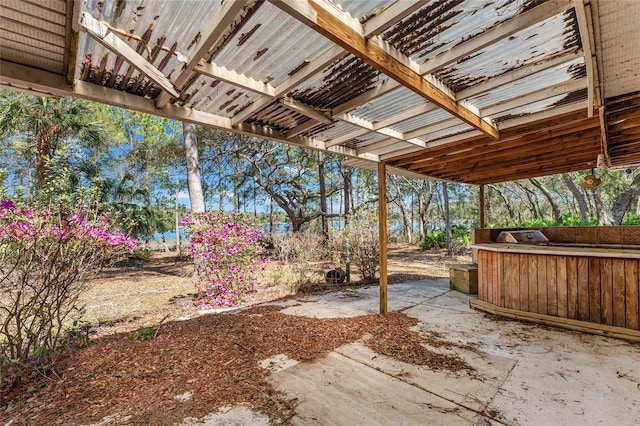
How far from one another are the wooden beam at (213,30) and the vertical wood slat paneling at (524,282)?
4.23 meters

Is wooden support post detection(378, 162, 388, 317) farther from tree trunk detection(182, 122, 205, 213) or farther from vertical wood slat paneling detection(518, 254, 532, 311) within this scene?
tree trunk detection(182, 122, 205, 213)

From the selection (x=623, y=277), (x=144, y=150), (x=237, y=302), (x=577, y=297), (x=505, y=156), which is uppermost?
(x=144, y=150)

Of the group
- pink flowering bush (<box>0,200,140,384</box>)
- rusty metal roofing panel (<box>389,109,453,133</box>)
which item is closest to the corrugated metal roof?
rusty metal roofing panel (<box>389,109,453,133</box>)

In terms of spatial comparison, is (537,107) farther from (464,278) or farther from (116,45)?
(116,45)

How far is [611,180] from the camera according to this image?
1388cm

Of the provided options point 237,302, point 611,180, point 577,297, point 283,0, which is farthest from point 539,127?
point 611,180

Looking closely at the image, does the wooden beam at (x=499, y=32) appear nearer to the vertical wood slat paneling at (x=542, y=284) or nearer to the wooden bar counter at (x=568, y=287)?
the wooden bar counter at (x=568, y=287)

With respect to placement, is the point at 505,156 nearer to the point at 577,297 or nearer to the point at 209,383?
the point at 577,297

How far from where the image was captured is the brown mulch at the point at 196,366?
1.92m

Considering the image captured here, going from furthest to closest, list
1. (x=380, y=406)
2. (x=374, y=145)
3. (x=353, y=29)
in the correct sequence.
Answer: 1. (x=374, y=145)
2. (x=380, y=406)
3. (x=353, y=29)

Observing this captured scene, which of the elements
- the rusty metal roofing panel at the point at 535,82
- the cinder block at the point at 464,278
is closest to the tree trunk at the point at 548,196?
the cinder block at the point at 464,278

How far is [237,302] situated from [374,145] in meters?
3.57

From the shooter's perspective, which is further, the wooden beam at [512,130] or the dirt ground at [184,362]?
the wooden beam at [512,130]

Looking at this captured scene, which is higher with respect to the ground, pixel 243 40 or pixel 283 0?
pixel 243 40
